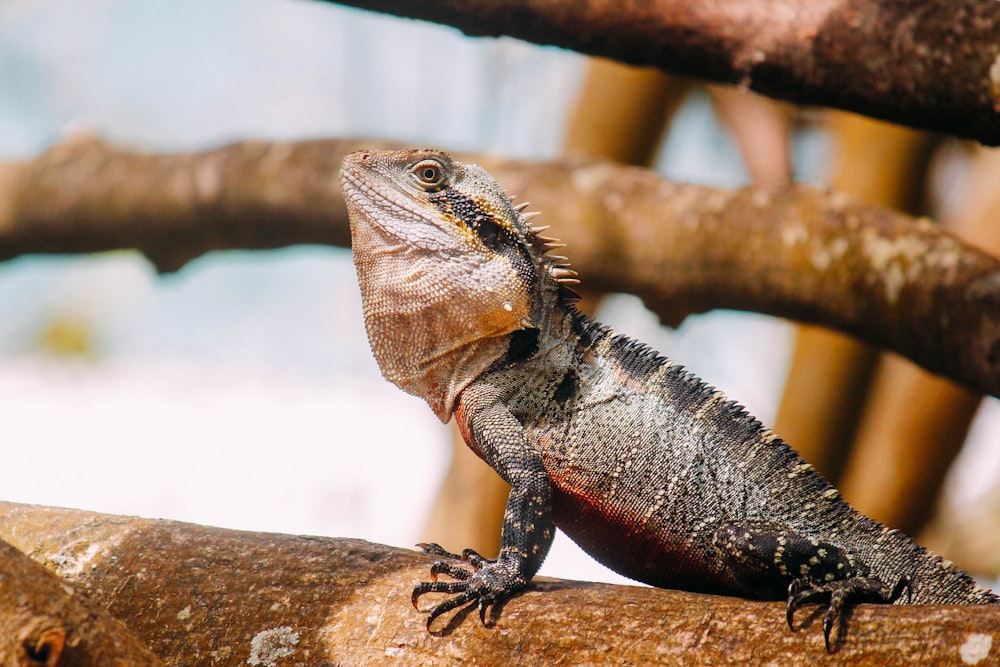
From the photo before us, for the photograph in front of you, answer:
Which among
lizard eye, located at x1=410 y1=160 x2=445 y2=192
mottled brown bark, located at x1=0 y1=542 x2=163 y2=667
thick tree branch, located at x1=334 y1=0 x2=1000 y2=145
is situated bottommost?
mottled brown bark, located at x1=0 y1=542 x2=163 y2=667

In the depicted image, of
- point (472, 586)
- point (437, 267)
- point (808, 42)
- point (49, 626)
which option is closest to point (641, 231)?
point (808, 42)

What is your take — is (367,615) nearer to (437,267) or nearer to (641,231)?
(437,267)

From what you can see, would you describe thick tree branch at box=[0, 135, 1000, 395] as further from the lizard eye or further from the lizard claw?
the lizard eye

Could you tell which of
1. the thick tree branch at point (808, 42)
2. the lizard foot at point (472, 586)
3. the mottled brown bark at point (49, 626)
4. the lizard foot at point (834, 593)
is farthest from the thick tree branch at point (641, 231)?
the mottled brown bark at point (49, 626)

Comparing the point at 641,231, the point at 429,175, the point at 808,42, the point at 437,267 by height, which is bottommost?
the point at 641,231

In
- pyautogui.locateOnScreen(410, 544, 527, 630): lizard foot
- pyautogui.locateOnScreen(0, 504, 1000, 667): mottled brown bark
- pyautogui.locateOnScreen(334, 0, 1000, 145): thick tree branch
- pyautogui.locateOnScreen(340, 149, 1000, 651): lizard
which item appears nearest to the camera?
pyautogui.locateOnScreen(0, 504, 1000, 667): mottled brown bark

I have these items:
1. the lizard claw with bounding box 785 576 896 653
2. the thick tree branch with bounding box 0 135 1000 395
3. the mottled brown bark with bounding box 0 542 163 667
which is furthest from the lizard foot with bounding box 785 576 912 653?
the mottled brown bark with bounding box 0 542 163 667
